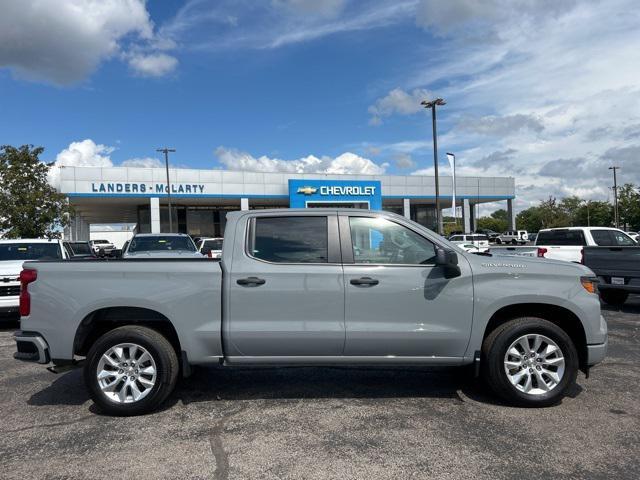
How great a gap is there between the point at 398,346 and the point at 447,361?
49cm

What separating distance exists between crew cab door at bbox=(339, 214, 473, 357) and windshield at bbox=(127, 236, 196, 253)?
9603 mm

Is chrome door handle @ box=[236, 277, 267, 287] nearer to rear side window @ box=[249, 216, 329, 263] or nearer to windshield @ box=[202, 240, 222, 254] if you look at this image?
rear side window @ box=[249, 216, 329, 263]

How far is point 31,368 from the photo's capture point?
6391mm

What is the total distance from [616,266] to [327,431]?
8.37 m

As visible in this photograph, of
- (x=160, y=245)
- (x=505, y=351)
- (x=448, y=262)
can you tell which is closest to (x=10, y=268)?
(x=160, y=245)

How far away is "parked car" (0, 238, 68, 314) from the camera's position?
889 cm

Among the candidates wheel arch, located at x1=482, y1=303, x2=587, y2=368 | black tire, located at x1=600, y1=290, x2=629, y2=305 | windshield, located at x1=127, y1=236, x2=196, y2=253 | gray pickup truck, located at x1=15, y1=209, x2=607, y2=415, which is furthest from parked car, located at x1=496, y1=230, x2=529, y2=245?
gray pickup truck, located at x1=15, y1=209, x2=607, y2=415

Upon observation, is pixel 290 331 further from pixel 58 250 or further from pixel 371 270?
pixel 58 250

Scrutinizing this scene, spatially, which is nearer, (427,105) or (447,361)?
(447,361)

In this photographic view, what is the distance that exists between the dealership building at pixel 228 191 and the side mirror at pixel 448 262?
32.3 m

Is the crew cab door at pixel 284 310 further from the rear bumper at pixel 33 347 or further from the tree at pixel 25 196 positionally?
the tree at pixel 25 196

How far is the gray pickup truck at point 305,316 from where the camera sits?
4.59m

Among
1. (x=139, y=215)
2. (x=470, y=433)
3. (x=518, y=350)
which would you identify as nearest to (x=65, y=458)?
(x=470, y=433)

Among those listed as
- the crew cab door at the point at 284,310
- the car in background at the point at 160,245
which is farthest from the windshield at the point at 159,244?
the crew cab door at the point at 284,310
